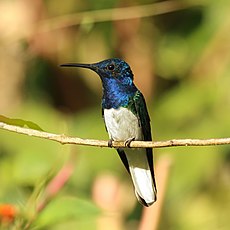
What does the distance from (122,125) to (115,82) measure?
0.68 feet

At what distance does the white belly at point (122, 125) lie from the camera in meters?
3.27

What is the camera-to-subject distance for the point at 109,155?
456 cm

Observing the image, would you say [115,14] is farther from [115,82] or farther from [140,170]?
[140,170]

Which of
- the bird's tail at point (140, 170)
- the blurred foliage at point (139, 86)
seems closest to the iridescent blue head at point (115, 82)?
the bird's tail at point (140, 170)

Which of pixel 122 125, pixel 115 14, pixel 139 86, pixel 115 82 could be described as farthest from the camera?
pixel 139 86

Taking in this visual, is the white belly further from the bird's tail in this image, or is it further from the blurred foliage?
the blurred foliage

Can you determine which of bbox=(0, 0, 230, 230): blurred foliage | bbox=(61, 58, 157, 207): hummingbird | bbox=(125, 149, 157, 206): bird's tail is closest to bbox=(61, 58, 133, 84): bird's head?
bbox=(61, 58, 157, 207): hummingbird

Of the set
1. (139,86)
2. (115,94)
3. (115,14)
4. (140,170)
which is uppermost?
(115,14)

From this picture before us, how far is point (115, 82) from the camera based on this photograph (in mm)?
3375

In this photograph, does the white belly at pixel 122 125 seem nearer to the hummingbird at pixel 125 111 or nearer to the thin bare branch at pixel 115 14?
the hummingbird at pixel 125 111

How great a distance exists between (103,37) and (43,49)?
1.64 ft

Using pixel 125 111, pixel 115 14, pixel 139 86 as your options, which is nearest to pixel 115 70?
pixel 125 111

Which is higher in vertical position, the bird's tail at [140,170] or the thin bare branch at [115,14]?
the thin bare branch at [115,14]

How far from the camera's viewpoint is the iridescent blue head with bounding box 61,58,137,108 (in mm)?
3303
